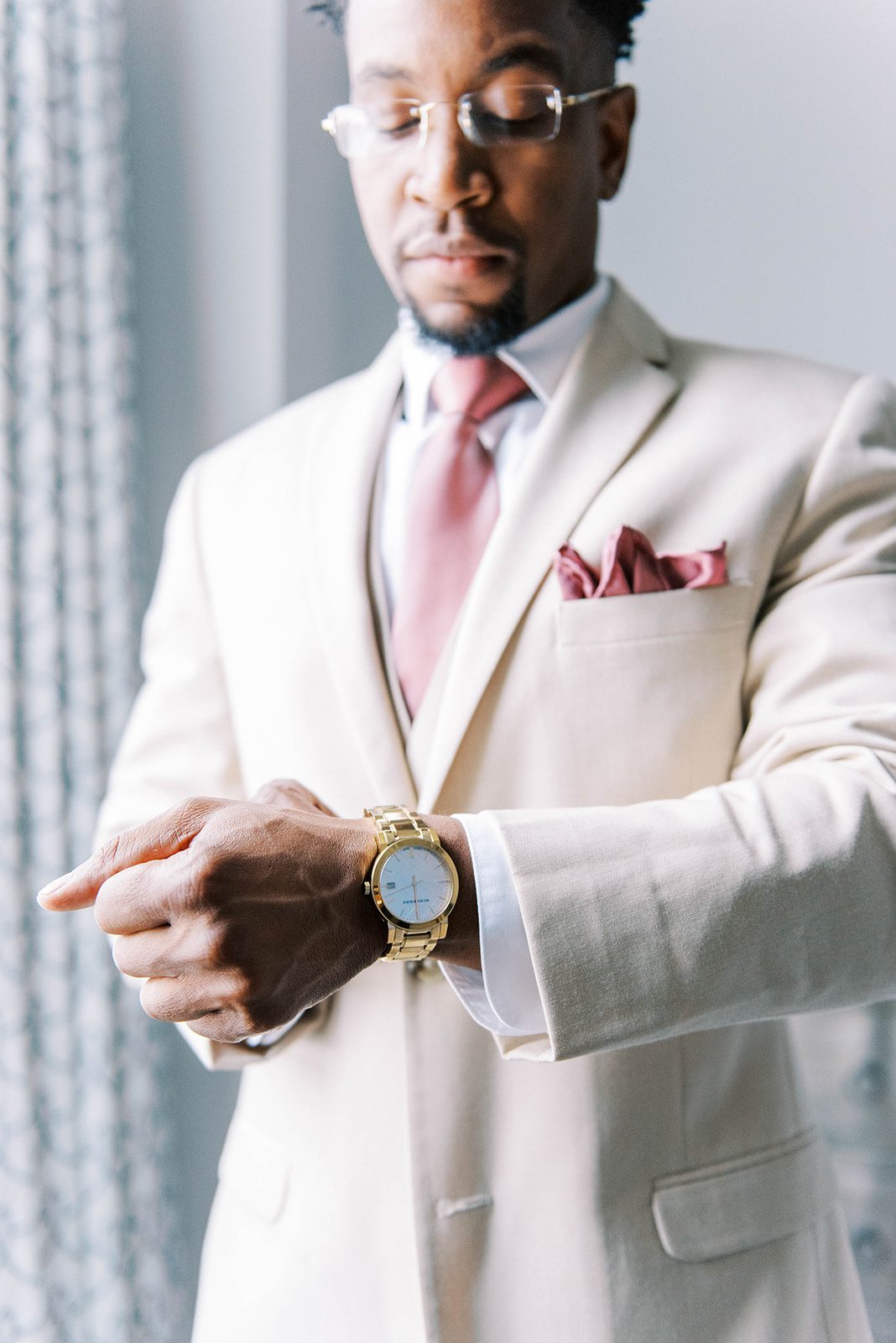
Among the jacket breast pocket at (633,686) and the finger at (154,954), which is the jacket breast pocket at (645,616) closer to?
the jacket breast pocket at (633,686)

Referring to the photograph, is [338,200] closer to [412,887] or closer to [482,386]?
[482,386]

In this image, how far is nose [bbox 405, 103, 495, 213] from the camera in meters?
1.00

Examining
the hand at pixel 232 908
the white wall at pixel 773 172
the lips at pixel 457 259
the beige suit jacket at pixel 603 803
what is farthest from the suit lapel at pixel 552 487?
the white wall at pixel 773 172

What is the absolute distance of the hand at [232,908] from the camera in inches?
27.1

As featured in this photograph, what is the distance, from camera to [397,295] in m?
1.07

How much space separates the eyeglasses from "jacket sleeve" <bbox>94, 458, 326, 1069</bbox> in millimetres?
421

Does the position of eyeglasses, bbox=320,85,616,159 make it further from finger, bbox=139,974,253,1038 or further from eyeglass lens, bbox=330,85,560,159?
finger, bbox=139,974,253,1038

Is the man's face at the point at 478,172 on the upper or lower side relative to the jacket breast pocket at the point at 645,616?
upper

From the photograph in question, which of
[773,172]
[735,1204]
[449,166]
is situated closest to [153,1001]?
[735,1204]

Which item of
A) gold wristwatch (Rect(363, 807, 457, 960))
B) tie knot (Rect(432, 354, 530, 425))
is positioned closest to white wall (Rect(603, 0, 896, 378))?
tie knot (Rect(432, 354, 530, 425))

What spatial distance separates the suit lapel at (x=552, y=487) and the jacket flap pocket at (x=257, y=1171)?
374 mm

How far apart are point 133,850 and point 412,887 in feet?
0.58

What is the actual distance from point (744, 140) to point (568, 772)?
1.08 m

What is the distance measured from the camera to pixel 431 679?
0.99 metres
